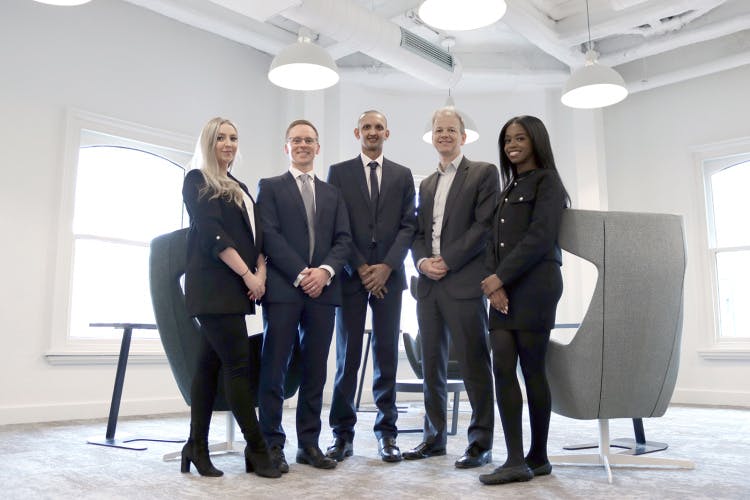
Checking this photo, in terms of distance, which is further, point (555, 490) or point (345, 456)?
point (345, 456)

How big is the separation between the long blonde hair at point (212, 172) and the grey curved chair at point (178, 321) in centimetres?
38

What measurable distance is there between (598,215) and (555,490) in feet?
3.32

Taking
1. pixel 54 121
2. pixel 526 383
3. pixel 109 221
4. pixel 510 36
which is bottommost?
pixel 526 383

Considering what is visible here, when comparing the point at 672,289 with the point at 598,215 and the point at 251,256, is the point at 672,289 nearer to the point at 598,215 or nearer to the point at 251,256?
the point at 598,215

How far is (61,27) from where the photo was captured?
4.75 meters

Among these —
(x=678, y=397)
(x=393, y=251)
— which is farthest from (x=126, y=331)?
(x=678, y=397)

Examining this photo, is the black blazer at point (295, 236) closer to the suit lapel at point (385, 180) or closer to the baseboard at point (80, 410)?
the suit lapel at point (385, 180)

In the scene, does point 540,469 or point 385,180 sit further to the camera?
point 385,180

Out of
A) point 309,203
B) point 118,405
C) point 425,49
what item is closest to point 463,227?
point 309,203

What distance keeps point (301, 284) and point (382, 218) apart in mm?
557

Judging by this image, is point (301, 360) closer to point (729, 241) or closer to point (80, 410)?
point (80, 410)

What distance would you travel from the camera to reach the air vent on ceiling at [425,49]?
5289 millimetres

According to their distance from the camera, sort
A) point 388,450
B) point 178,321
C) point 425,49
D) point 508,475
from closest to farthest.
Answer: point 508,475
point 388,450
point 178,321
point 425,49

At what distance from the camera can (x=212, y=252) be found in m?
2.43
